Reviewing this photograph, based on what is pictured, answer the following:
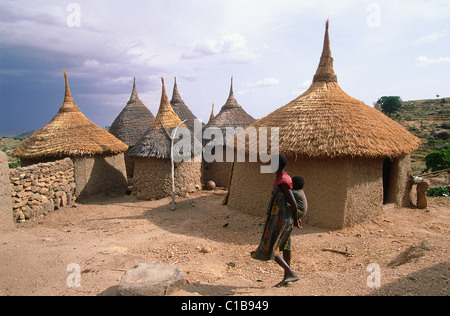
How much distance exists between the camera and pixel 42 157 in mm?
9836

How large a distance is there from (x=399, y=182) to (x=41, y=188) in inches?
405

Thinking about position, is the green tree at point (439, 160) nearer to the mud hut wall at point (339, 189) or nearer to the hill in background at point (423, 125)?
the hill in background at point (423, 125)

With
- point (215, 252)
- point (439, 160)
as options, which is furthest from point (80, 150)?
point (439, 160)

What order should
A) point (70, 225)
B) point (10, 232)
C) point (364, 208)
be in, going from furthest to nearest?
point (70, 225) < point (364, 208) < point (10, 232)

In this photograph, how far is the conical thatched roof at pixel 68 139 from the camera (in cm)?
981

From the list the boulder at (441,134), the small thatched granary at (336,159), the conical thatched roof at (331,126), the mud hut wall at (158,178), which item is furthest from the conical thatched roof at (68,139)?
the boulder at (441,134)

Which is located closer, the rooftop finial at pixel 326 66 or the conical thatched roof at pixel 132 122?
the rooftop finial at pixel 326 66

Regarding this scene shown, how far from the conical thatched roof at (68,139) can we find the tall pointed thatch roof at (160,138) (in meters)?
1.35

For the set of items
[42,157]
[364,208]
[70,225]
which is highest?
[42,157]

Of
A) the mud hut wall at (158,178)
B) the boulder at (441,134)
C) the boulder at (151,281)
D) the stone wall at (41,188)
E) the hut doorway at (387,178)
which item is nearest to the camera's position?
the boulder at (151,281)

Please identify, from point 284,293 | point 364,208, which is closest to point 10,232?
point 284,293

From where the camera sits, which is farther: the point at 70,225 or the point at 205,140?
the point at 205,140

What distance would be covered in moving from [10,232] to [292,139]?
6673 millimetres
